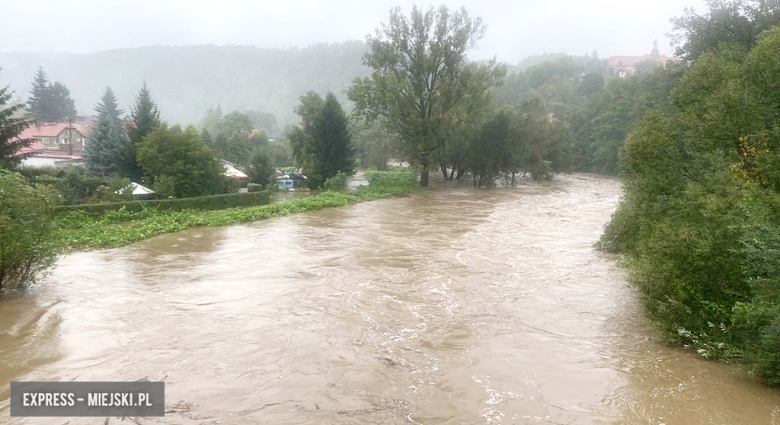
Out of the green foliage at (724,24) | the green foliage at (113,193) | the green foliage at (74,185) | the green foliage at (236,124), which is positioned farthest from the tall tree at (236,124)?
the green foliage at (724,24)

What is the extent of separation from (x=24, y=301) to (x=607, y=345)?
1265 cm

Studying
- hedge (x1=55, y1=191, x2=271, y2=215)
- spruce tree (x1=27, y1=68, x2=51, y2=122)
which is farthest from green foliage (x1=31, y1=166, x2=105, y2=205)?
spruce tree (x1=27, y1=68, x2=51, y2=122)

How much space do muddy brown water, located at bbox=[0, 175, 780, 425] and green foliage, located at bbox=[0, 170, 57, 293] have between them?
27.9 inches

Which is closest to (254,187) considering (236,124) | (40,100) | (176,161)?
(176,161)

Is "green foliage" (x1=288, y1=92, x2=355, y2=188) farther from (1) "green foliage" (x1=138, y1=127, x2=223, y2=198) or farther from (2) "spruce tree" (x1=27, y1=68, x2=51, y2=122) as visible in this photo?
(2) "spruce tree" (x1=27, y1=68, x2=51, y2=122)

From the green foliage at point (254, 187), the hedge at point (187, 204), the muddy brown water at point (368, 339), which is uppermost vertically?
the green foliage at point (254, 187)

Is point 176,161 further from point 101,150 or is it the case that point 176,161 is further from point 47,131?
point 47,131

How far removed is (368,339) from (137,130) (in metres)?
32.1

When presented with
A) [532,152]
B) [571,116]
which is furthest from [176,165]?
[571,116]

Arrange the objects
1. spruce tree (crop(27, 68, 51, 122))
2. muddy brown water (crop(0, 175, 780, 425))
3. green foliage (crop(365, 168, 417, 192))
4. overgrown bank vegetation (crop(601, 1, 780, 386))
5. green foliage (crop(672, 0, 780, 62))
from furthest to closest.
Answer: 1. spruce tree (crop(27, 68, 51, 122))
2. green foliage (crop(365, 168, 417, 192))
3. green foliage (crop(672, 0, 780, 62))
4. overgrown bank vegetation (crop(601, 1, 780, 386))
5. muddy brown water (crop(0, 175, 780, 425))

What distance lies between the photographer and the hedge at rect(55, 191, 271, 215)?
23.6 meters

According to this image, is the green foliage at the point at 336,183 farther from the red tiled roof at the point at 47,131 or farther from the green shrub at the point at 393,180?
the red tiled roof at the point at 47,131

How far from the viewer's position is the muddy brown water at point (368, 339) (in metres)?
6.74

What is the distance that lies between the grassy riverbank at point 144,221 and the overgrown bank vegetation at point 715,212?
48.4 feet
